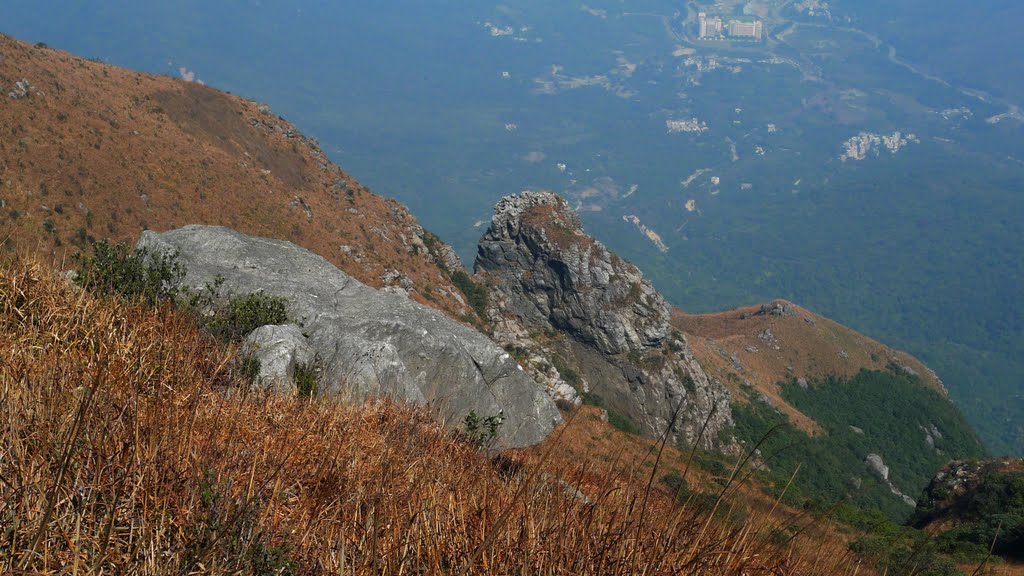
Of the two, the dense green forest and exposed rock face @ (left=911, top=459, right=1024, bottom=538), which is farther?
the dense green forest

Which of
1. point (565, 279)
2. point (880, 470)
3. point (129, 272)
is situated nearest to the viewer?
point (129, 272)

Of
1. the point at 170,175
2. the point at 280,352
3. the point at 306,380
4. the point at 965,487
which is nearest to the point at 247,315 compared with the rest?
the point at 280,352

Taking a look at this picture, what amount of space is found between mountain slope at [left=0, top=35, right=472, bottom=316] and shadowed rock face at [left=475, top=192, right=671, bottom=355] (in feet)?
55.2

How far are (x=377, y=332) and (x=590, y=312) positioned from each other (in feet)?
233

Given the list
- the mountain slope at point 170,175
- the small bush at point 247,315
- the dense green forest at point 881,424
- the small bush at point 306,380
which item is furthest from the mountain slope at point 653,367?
the small bush at point 306,380

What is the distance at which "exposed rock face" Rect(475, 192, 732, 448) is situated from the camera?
252ft

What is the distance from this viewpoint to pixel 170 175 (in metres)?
47.3

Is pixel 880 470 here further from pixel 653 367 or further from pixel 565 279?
pixel 565 279

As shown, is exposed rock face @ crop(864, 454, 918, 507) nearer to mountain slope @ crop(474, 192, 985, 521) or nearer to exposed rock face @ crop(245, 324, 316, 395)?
mountain slope @ crop(474, 192, 985, 521)

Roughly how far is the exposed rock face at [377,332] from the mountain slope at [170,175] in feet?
62.7

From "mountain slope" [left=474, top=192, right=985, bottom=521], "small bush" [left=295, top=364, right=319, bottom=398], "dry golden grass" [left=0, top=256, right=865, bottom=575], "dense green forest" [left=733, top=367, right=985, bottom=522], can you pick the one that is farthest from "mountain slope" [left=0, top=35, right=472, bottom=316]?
"dense green forest" [left=733, top=367, right=985, bottom=522]

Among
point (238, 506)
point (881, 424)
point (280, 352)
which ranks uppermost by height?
point (238, 506)

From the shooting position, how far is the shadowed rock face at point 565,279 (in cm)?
8169

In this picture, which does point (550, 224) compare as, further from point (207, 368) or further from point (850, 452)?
point (207, 368)
